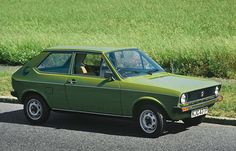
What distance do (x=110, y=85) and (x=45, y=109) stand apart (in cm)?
158

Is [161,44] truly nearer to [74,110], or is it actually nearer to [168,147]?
[74,110]

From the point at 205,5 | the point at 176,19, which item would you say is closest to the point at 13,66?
the point at 176,19

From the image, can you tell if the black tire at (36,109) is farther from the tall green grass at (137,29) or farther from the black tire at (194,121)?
the tall green grass at (137,29)

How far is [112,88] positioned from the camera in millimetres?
10273

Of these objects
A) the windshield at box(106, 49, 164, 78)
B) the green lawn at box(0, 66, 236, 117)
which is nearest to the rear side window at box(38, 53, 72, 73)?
the windshield at box(106, 49, 164, 78)

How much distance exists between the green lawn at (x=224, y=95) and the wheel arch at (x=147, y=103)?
2017 millimetres

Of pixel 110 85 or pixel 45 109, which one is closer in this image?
pixel 110 85

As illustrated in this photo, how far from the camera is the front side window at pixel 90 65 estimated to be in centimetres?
1059

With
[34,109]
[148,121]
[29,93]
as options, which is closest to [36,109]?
[34,109]

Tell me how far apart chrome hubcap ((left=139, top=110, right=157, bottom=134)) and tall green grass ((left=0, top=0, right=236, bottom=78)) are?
741 cm

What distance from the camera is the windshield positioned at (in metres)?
10.5

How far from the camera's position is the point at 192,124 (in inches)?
433

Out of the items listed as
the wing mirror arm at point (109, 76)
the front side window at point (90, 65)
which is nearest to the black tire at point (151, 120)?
the wing mirror arm at point (109, 76)

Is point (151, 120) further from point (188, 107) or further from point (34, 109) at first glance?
point (34, 109)
